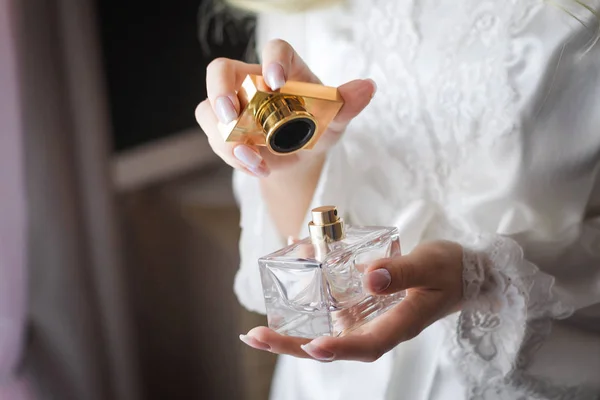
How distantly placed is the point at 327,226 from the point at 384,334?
0.08 meters

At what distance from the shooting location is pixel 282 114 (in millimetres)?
438

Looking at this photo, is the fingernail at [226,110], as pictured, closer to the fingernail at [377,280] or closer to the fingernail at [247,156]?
the fingernail at [247,156]

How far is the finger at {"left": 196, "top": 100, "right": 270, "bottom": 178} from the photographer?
482 mm

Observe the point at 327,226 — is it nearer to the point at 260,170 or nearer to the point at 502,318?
the point at 260,170

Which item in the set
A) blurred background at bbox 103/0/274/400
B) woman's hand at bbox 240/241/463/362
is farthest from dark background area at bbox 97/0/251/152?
woman's hand at bbox 240/241/463/362

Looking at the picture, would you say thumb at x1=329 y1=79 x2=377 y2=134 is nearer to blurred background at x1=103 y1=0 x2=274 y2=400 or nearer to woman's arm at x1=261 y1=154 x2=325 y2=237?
woman's arm at x1=261 y1=154 x2=325 y2=237

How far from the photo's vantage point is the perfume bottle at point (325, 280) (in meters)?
0.48

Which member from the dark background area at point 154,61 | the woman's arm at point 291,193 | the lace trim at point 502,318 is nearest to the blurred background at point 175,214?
the dark background area at point 154,61

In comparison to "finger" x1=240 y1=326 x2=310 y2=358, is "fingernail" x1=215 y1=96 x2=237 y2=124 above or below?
above

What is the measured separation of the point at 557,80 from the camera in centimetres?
58

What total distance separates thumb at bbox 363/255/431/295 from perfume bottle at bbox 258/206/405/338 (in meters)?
0.02

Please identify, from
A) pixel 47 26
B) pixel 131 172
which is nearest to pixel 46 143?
pixel 47 26

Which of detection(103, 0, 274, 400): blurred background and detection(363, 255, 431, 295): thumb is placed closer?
detection(363, 255, 431, 295): thumb

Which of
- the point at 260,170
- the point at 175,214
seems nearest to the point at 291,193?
the point at 260,170
